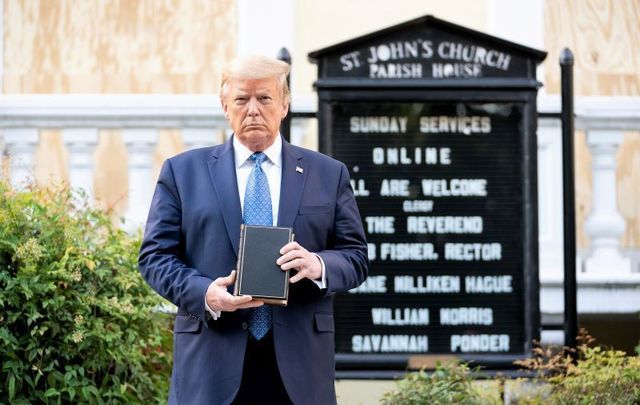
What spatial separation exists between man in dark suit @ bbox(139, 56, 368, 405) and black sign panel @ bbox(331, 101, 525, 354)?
2.14 meters

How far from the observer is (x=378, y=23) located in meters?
7.98

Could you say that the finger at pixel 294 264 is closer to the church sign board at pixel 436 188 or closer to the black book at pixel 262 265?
the black book at pixel 262 265

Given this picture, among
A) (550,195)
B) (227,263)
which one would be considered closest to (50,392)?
(227,263)

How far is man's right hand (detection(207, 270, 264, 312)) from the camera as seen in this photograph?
316 centimetres

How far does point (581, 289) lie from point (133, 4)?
10.7 ft

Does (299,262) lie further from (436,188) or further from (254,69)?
(436,188)

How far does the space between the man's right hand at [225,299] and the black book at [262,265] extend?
0.8 inches

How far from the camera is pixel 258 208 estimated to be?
344cm

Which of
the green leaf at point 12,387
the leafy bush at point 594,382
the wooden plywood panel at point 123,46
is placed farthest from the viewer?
the wooden plywood panel at point 123,46

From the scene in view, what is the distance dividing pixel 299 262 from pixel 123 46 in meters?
4.75

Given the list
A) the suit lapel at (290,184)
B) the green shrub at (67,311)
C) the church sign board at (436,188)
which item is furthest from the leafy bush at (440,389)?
the suit lapel at (290,184)

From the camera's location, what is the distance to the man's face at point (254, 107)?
3383 millimetres

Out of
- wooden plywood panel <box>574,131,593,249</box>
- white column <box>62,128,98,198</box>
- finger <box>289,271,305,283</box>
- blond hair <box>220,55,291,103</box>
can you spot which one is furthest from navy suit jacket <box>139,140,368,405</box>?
wooden plywood panel <box>574,131,593,249</box>

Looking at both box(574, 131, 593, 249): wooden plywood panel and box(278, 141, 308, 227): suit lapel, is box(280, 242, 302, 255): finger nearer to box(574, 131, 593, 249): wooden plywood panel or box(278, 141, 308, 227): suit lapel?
box(278, 141, 308, 227): suit lapel
